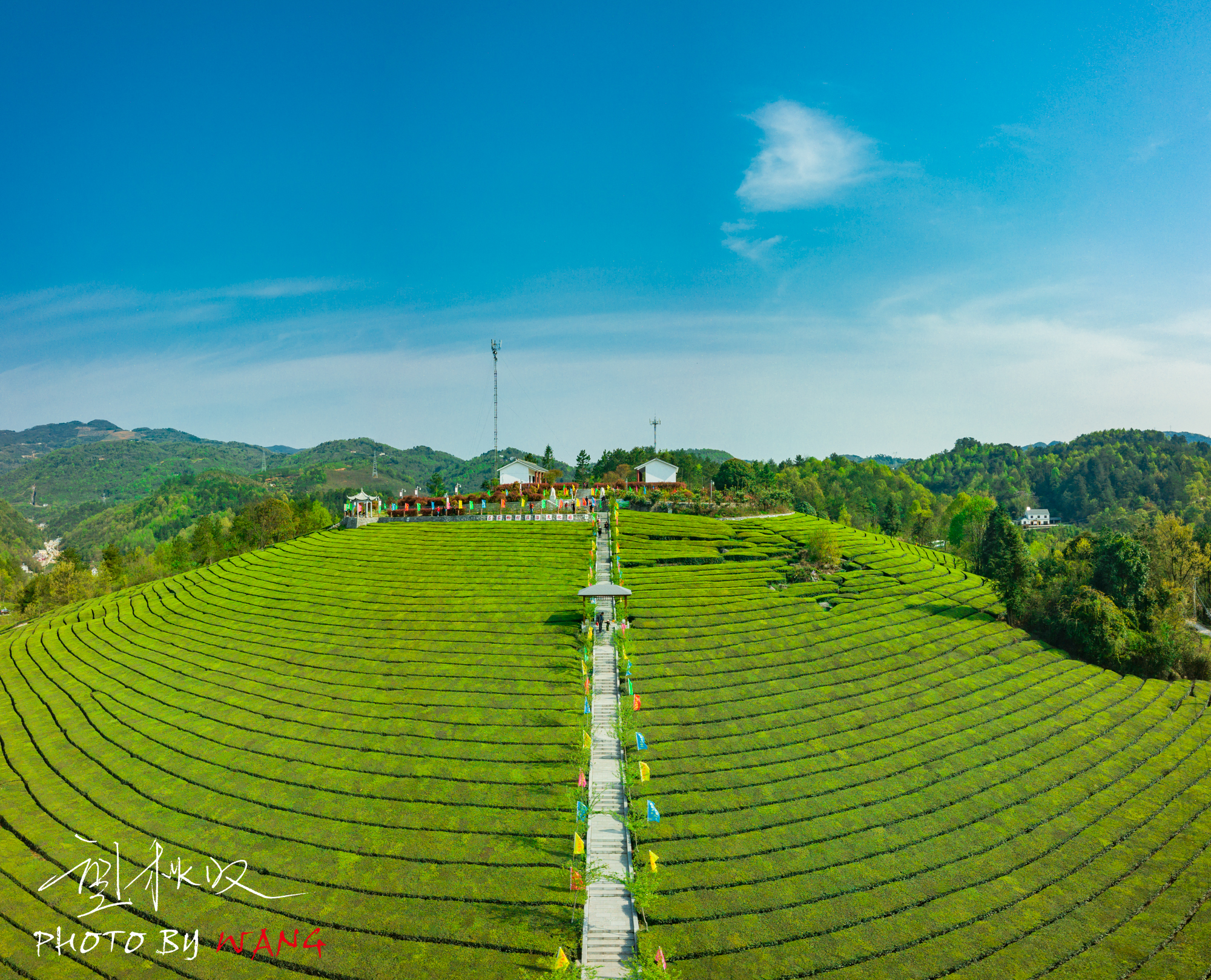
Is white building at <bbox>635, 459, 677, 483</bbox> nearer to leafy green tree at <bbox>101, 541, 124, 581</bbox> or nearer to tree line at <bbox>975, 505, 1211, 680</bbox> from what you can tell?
tree line at <bbox>975, 505, 1211, 680</bbox>

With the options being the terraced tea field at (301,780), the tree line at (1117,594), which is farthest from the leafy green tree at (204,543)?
the tree line at (1117,594)

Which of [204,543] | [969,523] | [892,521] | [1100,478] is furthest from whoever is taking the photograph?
[1100,478]

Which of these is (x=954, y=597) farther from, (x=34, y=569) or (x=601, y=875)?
(x=34, y=569)

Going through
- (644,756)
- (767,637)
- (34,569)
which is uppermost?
(767,637)

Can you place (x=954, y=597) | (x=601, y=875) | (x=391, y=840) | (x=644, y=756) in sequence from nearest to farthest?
1. (x=601, y=875)
2. (x=391, y=840)
3. (x=644, y=756)
4. (x=954, y=597)

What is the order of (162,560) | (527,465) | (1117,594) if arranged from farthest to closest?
(527,465) → (162,560) → (1117,594)

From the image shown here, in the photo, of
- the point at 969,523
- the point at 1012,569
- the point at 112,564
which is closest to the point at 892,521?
the point at 969,523

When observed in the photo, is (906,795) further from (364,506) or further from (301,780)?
(364,506)

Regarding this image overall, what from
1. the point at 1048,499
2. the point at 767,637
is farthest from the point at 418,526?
the point at 1048,499
